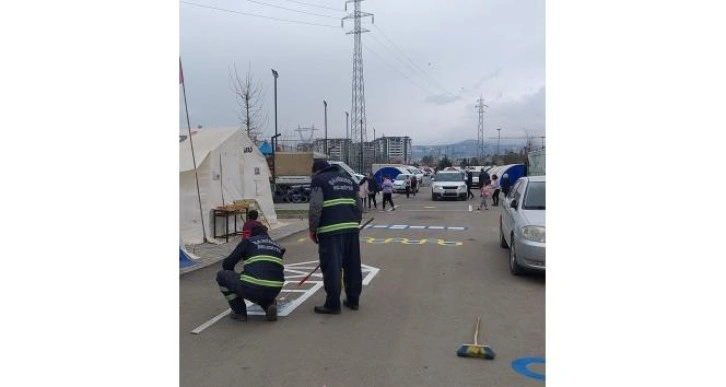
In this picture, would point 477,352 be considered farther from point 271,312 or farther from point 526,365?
point 271,312

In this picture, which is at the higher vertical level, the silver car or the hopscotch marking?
the silver car

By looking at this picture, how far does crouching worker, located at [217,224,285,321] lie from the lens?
5930 mm

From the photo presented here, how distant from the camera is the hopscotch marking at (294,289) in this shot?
632 cm

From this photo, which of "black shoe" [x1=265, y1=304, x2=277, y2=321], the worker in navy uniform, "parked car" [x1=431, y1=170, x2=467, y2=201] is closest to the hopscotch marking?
"black shoe" [x1=265, y1=304, x2=277, y2=321]

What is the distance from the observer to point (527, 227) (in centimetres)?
805

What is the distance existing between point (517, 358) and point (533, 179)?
5.38 meters

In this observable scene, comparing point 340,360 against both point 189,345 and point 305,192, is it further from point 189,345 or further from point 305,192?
point 305,192

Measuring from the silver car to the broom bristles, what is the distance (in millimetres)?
3235

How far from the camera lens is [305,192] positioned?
88.2 feet

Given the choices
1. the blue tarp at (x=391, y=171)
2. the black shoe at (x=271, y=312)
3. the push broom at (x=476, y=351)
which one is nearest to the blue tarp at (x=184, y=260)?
the black shoe at (x=271, y=312)

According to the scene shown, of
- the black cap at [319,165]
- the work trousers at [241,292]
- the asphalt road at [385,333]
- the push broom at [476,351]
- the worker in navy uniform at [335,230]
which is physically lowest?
the asphalt road at [385,333]

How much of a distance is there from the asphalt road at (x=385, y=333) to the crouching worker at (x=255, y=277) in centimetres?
22

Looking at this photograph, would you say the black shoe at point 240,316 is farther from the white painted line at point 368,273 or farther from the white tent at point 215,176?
the white tent at point 215,176

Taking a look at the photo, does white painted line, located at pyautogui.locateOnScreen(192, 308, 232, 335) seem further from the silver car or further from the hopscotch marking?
the silver car
